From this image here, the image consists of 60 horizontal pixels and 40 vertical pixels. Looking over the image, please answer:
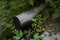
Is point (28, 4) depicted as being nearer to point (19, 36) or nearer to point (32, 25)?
point (32, 25)

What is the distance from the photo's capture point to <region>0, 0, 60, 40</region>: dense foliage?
3488 millimetres

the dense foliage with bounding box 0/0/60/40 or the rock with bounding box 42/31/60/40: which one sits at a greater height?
the dense foliage with bounding box 0/0/60/40

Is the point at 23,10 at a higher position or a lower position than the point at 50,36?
higher

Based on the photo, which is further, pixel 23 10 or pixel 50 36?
pixel 23 10

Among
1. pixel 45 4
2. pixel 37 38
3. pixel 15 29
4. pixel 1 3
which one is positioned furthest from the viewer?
pixel 1 3

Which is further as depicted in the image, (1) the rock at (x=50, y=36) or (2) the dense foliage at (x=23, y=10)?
(2) the dense foliage at (x=23, y=10)

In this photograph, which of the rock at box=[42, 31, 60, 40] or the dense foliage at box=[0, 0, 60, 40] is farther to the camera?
the dense foliage at box=[0, 0, 60, 40]

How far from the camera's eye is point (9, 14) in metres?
4.00

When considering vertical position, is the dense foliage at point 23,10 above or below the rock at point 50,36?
above

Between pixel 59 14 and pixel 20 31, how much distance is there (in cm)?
89

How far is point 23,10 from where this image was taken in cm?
385

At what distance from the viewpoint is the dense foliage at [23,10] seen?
3488 millimetres

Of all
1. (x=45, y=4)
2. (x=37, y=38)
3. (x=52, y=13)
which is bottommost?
(x=37, y=38)

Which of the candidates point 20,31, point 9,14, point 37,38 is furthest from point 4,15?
point 37,38
